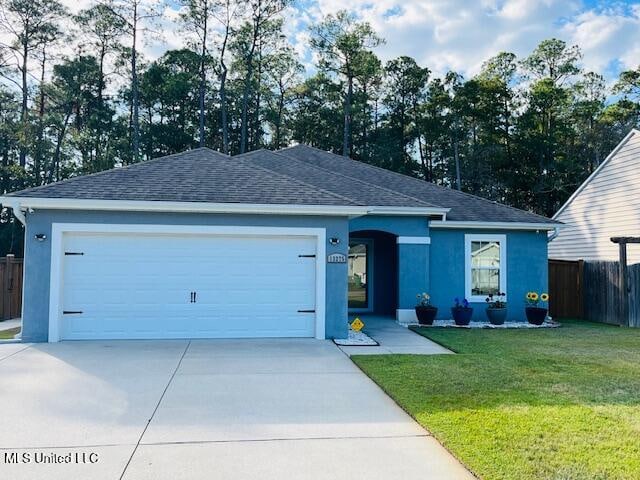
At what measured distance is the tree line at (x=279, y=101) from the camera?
87.9ft

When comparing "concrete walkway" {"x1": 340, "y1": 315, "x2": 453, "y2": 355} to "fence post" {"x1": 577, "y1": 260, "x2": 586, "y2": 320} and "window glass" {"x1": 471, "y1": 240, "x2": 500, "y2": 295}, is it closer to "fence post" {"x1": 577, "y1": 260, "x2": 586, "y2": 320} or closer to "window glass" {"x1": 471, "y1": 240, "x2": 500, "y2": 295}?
"window glass" {"x1": 471, "y1": 240, "x2": 500, "y2": 295}

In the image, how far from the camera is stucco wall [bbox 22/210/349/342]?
875cm

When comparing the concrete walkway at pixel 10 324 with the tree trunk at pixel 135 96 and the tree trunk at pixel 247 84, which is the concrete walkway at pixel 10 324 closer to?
the tree trunk at pixel 135 96

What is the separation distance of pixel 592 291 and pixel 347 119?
19.6 metres

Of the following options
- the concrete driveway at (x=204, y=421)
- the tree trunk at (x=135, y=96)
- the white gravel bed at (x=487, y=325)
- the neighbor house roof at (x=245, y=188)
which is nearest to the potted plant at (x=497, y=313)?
the white gravel bed at (x=487, y=325)

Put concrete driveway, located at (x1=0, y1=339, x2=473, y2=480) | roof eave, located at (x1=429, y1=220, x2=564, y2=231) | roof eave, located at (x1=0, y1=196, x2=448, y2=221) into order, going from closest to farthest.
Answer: concrete driveway, located at (x1=0, y1=339, x2=473, y2=480) → roof eave, located at (x1=0, y1=196, x2=448, y2=221) → roof eave, located at (x1=429, y1=220, x2=564, y2=231)

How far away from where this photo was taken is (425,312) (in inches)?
458

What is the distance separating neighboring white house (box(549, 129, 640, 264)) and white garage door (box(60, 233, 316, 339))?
9.90 m

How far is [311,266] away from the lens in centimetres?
965

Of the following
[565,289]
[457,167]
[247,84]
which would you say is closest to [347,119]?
[247,84]

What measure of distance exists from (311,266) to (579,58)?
97.1 ft

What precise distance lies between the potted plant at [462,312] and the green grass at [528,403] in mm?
2218

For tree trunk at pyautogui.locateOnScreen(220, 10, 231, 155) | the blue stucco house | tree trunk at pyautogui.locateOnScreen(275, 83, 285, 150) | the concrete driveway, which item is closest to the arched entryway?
the blue stucco house

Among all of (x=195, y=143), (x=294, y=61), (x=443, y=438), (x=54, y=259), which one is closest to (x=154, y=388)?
(x=443, y=438)
